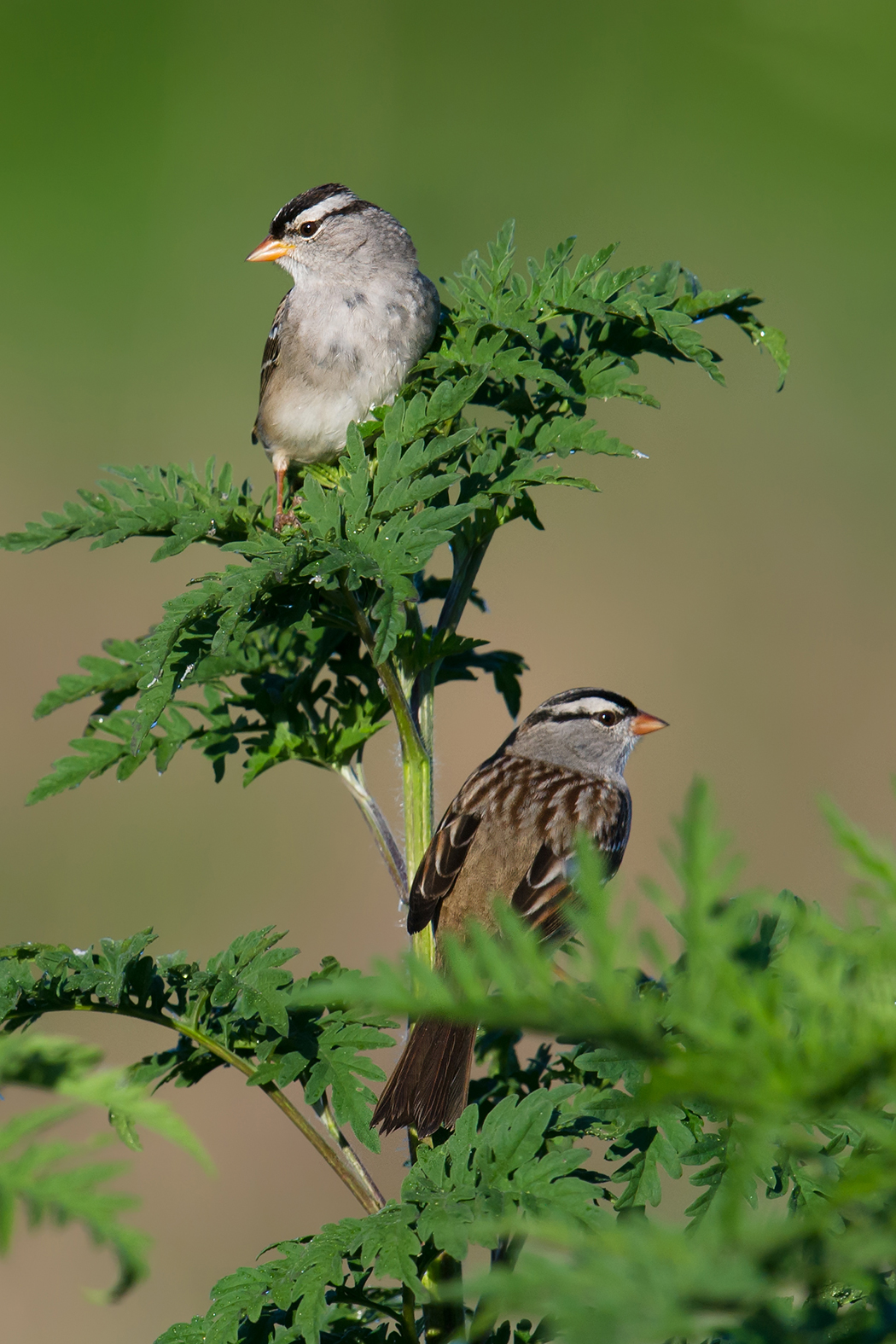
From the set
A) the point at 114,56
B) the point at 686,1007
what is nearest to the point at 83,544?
the point at 114,56

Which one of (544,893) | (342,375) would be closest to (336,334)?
(342,375)

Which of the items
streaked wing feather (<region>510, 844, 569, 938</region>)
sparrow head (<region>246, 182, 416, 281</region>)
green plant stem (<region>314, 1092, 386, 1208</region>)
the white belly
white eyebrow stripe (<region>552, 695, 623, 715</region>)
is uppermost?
sparrow head (<region>246, 182, 416, 281</region>)

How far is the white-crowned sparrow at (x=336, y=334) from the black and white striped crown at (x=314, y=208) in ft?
0.05

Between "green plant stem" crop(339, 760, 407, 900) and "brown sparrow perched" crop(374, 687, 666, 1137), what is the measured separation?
0.03 m

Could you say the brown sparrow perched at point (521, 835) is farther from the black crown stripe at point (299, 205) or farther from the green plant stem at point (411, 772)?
the black crown stripe at point (299, 205)

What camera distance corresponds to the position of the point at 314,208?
155 inches

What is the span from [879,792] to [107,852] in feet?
12.6

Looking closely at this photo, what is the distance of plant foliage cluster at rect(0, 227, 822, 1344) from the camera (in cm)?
71

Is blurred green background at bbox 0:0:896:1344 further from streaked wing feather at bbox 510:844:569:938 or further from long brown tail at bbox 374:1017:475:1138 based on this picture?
long brown tail at bbox 374:1017:475:1138

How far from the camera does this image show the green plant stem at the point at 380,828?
2.14m

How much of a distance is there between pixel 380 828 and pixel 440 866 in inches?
30.0

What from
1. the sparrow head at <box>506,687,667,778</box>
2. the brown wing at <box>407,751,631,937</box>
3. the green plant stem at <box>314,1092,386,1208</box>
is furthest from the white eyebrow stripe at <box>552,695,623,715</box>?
the green plant stem at <box>314,1092,386,1208</box>

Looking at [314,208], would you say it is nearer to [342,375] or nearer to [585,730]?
[342,375]

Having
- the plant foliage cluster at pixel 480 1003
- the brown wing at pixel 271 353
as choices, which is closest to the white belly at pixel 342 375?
the brown wing at pixel 271 353
